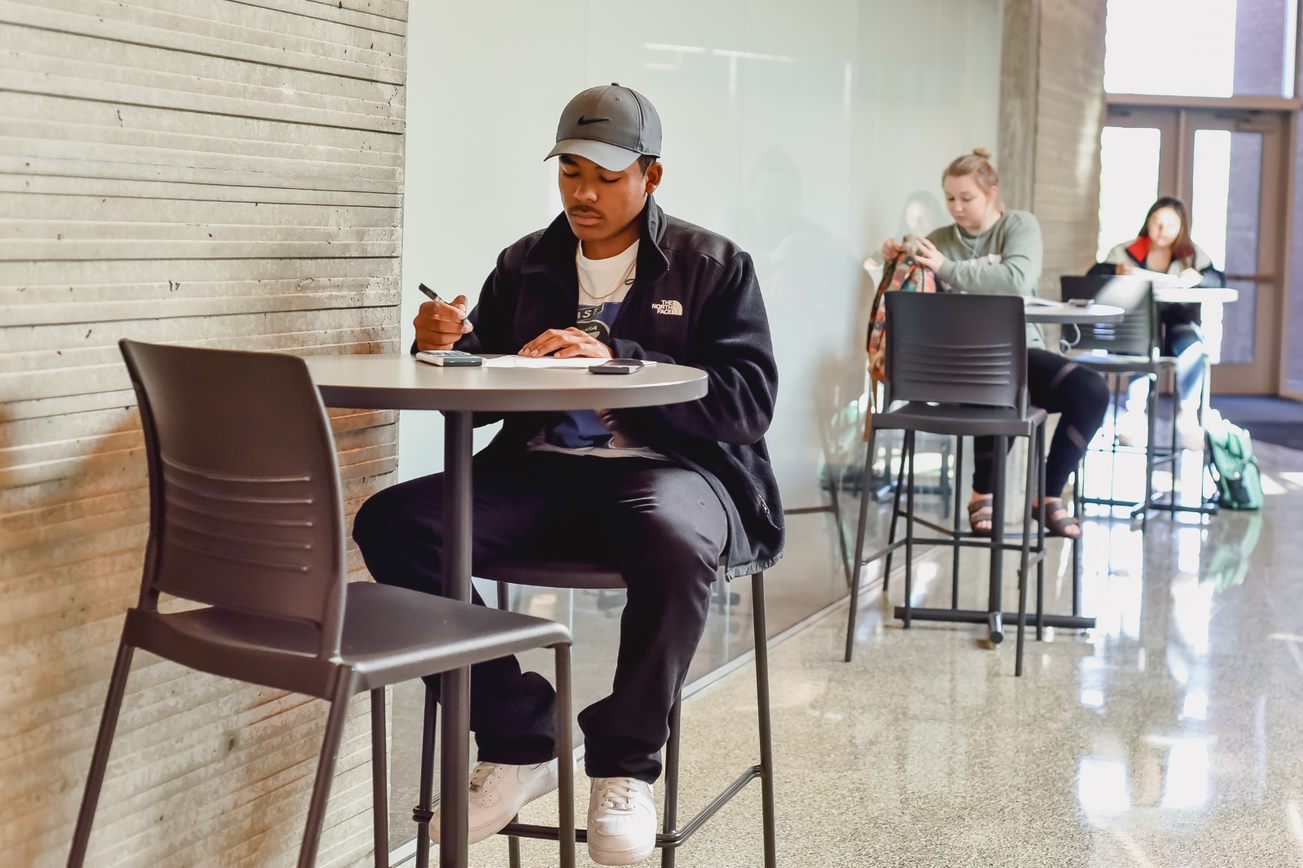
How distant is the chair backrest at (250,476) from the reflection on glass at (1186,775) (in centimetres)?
204

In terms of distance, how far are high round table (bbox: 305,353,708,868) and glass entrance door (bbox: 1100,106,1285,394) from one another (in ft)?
34.2

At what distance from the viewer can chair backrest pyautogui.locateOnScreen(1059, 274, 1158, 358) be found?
6.03 m

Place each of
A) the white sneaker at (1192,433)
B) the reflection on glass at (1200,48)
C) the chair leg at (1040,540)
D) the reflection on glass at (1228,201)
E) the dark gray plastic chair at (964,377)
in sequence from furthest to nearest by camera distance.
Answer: the reflection on glass at (1228,201) → the reflection on glass at (1200,48) → the white sneaker at (1192,433) → the chair leg at (1040,540) → the dark gray plastic chair at (964,377)

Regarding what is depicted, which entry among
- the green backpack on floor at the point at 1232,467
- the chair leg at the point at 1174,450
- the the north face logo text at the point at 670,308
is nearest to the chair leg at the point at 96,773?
the the north face logo text at the point at 670,308

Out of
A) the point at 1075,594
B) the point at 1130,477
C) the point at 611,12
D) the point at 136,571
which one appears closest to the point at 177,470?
the point at 136,571

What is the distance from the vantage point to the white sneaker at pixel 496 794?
209 centimetres

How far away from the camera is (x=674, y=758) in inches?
90.4

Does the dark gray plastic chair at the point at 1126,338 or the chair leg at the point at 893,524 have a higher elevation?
the dark gray plastic chair at the point at 1126,338

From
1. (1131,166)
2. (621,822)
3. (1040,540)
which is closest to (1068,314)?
(1040,540)

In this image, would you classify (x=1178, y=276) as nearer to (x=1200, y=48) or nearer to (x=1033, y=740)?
(x=1033, y=740)

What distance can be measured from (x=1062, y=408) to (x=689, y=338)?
2927 millimetres

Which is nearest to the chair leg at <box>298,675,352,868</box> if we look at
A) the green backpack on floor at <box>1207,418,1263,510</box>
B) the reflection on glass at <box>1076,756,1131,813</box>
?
the reflection on glass at <box>1076,756,1131,813</box>

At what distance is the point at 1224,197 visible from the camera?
457 inches

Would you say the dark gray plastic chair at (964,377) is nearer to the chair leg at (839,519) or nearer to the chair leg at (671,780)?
the chair leg at (839,519)
